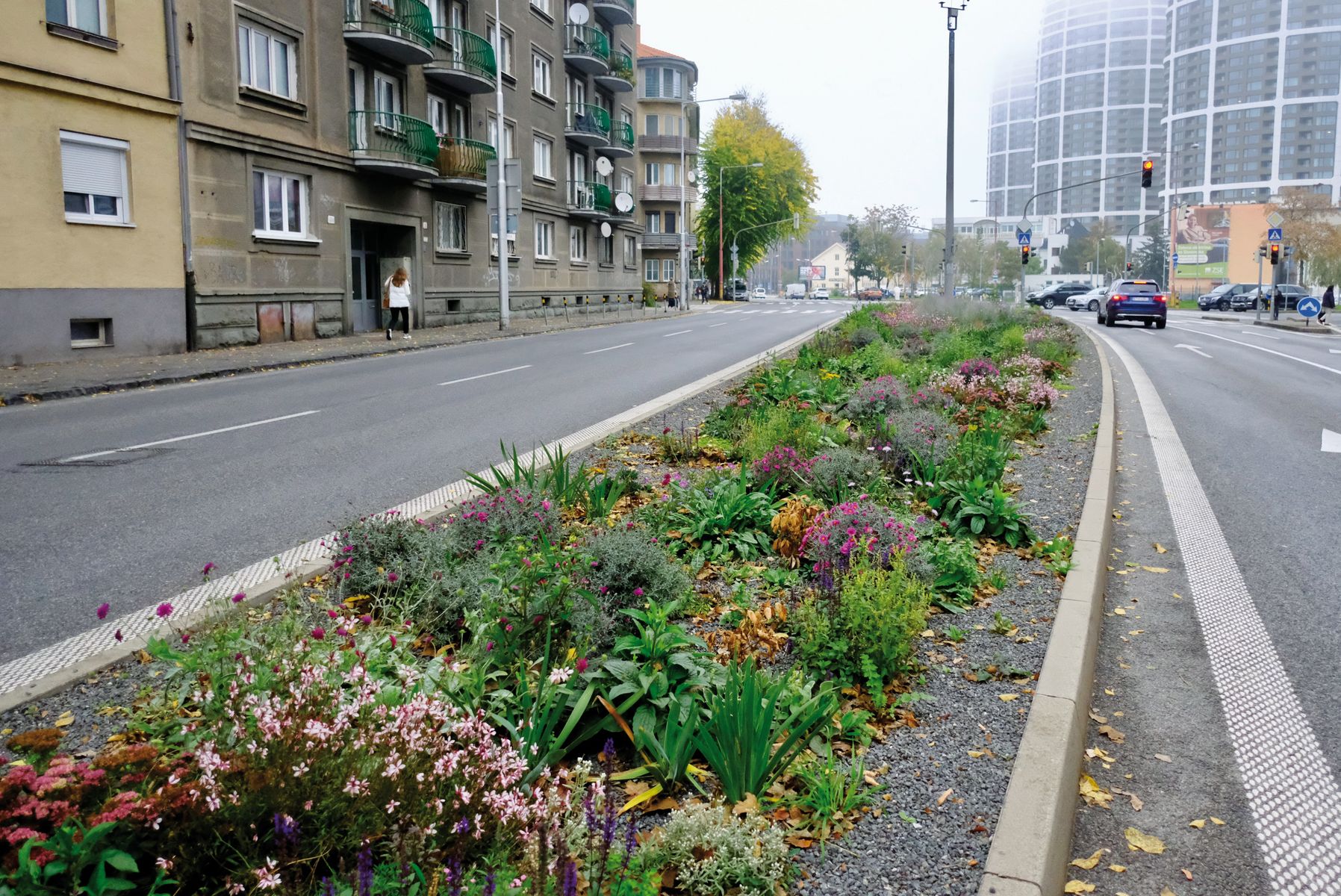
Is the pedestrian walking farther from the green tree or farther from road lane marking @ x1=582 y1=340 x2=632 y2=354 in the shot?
the green tree

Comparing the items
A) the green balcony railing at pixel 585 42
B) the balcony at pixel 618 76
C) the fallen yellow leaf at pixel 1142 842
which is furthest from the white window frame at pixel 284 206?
the balcony at pixel 618 76

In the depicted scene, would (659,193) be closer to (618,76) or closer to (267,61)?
(618,76)

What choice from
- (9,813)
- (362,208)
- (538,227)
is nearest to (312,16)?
(362,208)

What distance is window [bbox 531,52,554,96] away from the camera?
3875cm

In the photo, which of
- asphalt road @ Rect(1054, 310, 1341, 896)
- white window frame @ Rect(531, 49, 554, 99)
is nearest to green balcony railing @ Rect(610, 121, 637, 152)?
white window frame @ Rect(531, 49, 554, 99)

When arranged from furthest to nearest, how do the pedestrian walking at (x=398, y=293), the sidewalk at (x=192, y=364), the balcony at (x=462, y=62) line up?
the balcony at (x=462, y=62), the pedestrian walking at (x=398, y=293), the sidewalk at (x=192, y=364)

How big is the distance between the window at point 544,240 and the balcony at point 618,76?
9.38 meters

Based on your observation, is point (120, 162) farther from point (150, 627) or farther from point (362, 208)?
point (150, 627)

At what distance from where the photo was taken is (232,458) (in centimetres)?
880

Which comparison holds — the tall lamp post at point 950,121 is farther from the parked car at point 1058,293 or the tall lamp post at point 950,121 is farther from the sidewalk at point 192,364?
the parked car at point 1058,293

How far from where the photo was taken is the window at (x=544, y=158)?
129ft

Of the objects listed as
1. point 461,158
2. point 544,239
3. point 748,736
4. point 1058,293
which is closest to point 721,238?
point 1058,293

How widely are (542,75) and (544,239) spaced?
624 cm

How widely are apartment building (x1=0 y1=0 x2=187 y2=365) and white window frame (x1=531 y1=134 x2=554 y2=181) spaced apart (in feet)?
67.1
